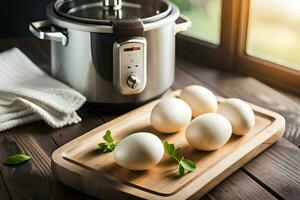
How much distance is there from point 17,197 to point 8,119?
25 cm

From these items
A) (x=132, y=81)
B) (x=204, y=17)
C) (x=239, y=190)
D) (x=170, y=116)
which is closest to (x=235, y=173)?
(x=239, y=190)

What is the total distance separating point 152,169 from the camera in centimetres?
89

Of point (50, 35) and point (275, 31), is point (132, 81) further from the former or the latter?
point (275, 31)

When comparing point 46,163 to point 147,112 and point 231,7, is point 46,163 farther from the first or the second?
point 231,7

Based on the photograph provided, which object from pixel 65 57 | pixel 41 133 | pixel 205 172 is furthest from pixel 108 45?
pixel 205 172

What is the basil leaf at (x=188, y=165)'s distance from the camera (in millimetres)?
868

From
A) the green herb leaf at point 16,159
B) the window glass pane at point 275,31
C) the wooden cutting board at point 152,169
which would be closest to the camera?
the wooden cutting board at point 152,169

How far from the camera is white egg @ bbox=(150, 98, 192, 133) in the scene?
3.17ft

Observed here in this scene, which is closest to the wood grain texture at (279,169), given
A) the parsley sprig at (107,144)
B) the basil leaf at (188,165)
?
the basil leaf at (188,165)

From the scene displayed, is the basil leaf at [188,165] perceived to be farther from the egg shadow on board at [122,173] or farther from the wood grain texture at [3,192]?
the wood grain texture at [3,192]

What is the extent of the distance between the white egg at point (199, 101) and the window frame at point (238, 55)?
299mm

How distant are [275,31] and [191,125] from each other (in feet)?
1.50

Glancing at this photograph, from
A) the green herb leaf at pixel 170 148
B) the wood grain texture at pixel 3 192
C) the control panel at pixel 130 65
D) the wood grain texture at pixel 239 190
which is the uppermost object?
the control panel at pixel 130 65

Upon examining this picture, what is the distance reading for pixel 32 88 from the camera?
44.7 inches
